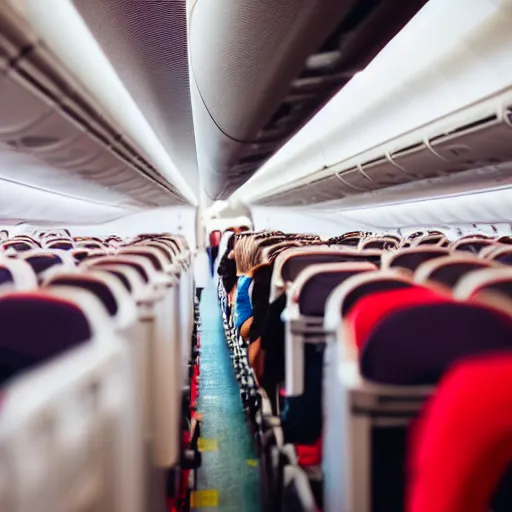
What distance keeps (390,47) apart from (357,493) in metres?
4.25

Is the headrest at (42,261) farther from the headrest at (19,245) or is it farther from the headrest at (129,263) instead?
the headrest at (19,245)

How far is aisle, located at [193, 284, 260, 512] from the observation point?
3.94 metres

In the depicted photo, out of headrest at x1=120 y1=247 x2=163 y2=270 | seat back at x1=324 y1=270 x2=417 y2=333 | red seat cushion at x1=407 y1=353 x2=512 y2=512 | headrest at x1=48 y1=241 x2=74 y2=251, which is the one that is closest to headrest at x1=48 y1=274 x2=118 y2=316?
seat back at x1=324 y1=270 x2=417 y2=333

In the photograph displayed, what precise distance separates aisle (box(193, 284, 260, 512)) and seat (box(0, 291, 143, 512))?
2598mm

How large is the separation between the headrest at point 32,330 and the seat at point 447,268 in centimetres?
135

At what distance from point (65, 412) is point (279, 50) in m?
2.28

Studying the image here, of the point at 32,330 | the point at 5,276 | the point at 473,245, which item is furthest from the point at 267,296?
the point at 473,245

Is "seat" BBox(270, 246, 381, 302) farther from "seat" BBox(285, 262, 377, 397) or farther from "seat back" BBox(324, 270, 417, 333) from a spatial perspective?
"seat back" BBox(324, 270, 417, 333)

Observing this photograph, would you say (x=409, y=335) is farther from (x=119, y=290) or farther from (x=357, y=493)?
(x=119, y=290)

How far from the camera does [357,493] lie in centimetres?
148

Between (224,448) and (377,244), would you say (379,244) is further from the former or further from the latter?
(224,448)

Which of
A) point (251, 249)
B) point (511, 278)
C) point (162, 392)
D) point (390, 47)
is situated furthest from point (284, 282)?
point (251, 249)

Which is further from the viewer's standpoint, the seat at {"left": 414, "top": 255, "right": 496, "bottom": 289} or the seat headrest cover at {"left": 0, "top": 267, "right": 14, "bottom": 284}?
the seat headrest cover at {"left": 0, "top": 267, "right": 14, "bottom": 284}

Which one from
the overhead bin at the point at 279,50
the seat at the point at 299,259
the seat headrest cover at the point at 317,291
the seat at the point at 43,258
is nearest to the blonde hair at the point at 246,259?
the overhead bin at the point at 279,50
